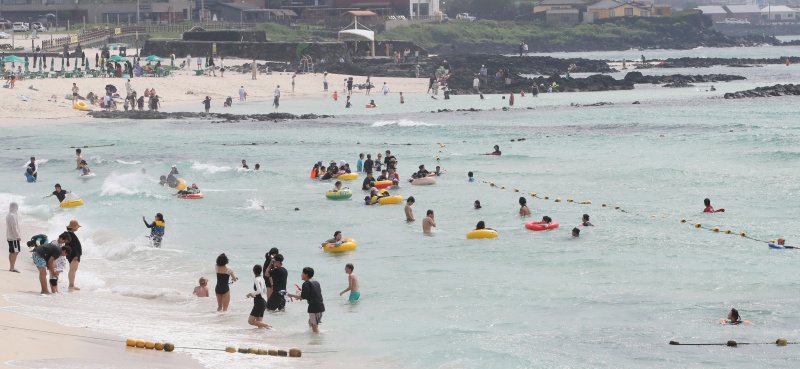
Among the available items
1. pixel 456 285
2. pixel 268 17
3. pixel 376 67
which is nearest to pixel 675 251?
pixel 456 285

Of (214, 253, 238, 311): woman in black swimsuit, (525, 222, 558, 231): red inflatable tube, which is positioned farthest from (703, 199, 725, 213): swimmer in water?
(214, 253, 238, 311): woman in black swimsuit

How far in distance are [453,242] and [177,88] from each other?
44744mm

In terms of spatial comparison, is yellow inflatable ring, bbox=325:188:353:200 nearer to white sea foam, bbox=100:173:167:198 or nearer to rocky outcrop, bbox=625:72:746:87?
white sea foam, bbox=100:173:167:198

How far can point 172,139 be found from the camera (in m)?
46.3

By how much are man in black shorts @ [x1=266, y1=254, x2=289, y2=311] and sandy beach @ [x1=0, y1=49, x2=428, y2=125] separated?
3656cm

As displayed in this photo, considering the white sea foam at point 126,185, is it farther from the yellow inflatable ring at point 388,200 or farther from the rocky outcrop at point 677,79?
the rocky outcrop at point 677,79

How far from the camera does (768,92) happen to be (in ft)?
228

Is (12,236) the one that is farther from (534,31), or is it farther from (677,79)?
(534,31)

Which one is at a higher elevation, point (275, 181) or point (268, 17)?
point (268, 17)

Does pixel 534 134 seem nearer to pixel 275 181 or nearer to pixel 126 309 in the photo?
pixel 275 181

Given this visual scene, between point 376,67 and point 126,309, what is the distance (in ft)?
228

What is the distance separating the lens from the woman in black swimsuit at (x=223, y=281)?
17.3 meters

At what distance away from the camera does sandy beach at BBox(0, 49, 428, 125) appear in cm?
5356

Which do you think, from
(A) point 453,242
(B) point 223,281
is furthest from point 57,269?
(A) point 453,242
